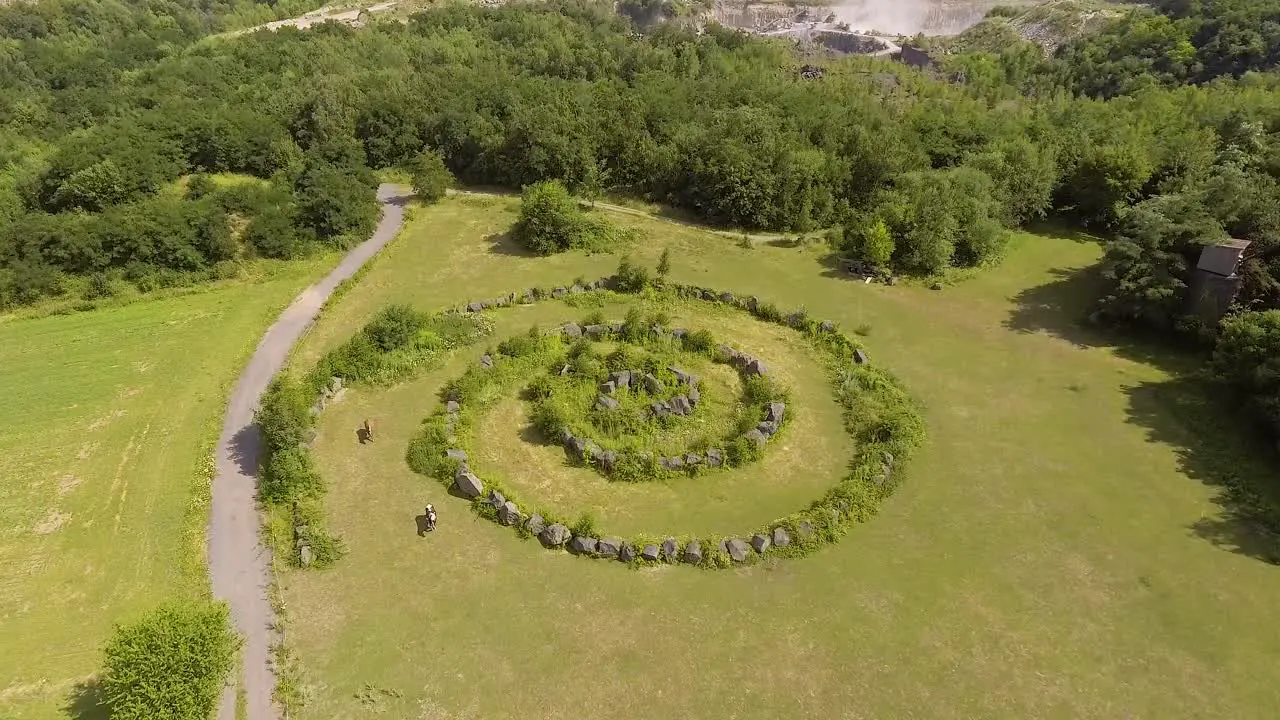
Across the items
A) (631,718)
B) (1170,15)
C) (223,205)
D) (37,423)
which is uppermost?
(1170,15)

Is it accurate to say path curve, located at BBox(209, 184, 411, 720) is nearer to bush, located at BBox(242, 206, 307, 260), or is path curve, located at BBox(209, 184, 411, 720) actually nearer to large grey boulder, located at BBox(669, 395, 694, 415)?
bush, located at BBox(242, 206, 307, 260)

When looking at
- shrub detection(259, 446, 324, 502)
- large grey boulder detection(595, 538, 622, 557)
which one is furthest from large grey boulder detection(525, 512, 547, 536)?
shrub detection(259, 446, 324, 502)

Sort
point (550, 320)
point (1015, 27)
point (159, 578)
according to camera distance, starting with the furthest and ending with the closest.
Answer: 1. point (1015, 27)
2. point (550, 320)
3. point (159, 578)

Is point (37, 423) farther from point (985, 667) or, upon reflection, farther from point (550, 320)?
point (985, 667)

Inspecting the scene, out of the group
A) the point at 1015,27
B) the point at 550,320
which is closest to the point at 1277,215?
the point at 550,320

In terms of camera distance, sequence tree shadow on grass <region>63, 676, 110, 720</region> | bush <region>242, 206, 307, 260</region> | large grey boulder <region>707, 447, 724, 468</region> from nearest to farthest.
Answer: tree shadow on grass <region>63, 676, 110, 720</region> < large grey boulder <region>707, 447, 724, 468</region> < bush <region>242, 206, 307, 260</region>

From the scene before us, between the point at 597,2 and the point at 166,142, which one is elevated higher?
the point at 597,2
